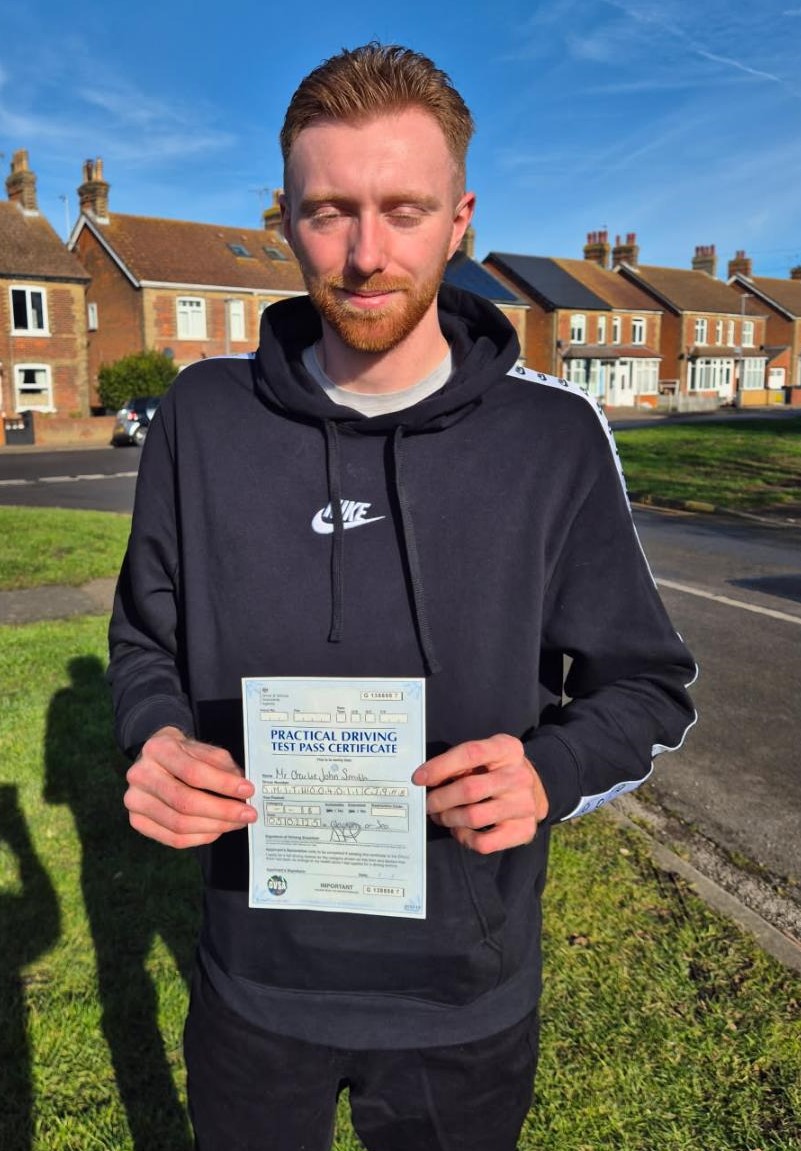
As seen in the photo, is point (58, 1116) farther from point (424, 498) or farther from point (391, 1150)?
point (424, 498)

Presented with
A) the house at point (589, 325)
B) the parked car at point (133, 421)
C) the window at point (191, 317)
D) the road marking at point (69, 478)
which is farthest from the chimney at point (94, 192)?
the house at point (589, 325)

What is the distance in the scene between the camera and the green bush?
36.5 meters

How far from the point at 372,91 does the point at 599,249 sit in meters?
68.9

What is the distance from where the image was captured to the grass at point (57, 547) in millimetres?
9658

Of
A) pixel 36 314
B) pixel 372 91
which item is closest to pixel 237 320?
pixel 36 314

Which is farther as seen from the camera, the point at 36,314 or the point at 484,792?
the point at 36,314

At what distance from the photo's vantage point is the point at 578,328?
5756cm

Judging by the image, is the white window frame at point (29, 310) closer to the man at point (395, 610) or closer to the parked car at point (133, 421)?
the parked car at point (133, 421)

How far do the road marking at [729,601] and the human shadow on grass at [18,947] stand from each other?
6.82 meters

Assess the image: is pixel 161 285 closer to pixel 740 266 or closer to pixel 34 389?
pixel 34 389

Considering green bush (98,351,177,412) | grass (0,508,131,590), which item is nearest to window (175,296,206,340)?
green bush (98,351,177,412)

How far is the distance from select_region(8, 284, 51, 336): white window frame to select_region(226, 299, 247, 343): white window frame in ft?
A: 25.8

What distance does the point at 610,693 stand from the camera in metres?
1.77

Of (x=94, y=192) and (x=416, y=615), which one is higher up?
(x=94, y=192)
